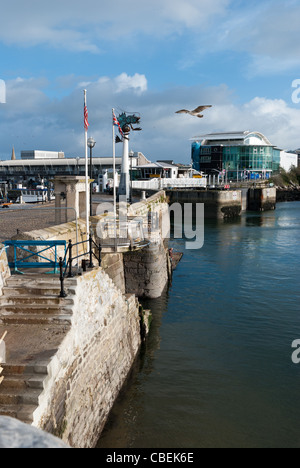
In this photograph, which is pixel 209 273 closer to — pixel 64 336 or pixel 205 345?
pixel 205 345

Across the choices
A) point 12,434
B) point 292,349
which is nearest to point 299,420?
point 292,349

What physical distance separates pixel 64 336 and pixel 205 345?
7.97m

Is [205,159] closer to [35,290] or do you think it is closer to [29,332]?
[35,290]

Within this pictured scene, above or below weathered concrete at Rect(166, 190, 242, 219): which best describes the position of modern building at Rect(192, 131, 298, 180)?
above

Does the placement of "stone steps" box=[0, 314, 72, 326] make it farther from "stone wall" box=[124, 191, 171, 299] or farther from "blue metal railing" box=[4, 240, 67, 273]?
"stone wall" box=[124, 191, 171, 299]

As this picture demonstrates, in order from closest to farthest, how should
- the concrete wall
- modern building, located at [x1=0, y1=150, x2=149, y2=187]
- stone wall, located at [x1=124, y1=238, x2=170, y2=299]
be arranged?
1. the concrete wall
2. stone wall, located at [x1=124, y1=238, x2=170, y2=299]
3. modern building, located at [x1=0, y1=150, x2=149, y2=187]

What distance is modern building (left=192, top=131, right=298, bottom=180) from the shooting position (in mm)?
105812

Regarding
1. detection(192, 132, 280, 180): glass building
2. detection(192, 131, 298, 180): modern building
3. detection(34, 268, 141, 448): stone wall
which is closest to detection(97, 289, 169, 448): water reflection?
detection(34, 268, 141, 448): stone wall

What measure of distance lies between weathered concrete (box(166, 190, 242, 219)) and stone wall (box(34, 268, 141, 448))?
50.1 meters

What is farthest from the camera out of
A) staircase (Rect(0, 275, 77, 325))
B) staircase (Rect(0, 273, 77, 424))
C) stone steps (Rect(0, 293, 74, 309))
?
stone steps (Rect(0, 293, 74, 309))

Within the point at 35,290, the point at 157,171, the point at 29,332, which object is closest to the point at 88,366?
the point at 29,332

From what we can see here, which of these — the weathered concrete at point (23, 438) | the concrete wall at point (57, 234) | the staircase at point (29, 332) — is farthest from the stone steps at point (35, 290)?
the weathered concrete at point (23, 438)

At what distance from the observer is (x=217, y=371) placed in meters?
13.0

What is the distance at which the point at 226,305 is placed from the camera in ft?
63.6
